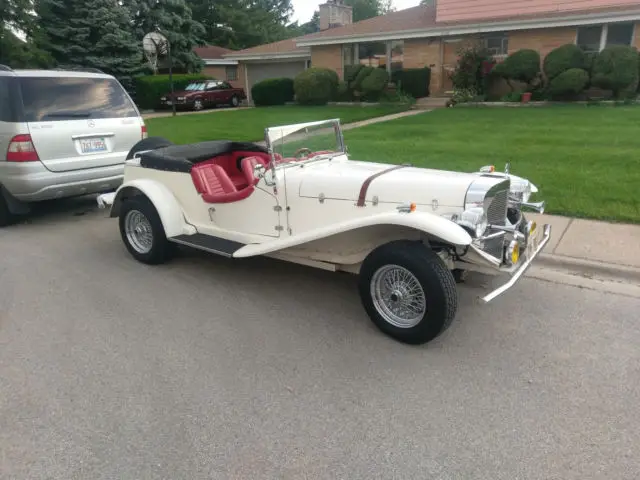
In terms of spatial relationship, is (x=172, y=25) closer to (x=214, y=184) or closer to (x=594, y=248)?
(x=214, y=184)

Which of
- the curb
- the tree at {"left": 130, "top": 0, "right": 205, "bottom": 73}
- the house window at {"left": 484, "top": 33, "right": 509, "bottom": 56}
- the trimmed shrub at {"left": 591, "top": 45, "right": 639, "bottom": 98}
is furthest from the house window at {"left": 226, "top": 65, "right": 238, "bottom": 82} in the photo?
the curb

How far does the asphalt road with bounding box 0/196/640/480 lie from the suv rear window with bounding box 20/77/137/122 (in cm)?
257

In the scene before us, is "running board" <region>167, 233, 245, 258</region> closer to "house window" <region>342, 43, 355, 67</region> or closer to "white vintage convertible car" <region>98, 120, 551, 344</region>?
"white vintage convertible car" <region>98, 120, 551, 344</region>

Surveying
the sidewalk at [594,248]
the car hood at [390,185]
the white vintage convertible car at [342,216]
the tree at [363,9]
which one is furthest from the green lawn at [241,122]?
the tree at [363,9]

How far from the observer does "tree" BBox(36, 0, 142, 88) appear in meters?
25.6

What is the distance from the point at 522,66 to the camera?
61.4 feet

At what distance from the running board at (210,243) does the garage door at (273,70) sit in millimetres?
25514

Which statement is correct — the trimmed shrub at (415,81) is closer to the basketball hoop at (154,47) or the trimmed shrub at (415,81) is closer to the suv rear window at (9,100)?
the basketball hoop at (154,47)

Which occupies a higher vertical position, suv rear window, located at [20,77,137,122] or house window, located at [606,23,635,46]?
house window, located at [606,23,635,46]

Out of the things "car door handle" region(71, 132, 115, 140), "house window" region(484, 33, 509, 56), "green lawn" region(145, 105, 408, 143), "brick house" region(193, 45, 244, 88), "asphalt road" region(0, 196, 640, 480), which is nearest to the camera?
"asphalt road" region(0, 196, 640, 480)

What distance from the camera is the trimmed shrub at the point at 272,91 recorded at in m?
24.6

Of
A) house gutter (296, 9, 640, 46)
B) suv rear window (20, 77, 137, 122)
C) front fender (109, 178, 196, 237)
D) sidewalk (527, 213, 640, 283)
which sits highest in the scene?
house gutter (296, 9, 640, 46)

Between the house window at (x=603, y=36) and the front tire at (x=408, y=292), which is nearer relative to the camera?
the front tire at (x=408, y=292)

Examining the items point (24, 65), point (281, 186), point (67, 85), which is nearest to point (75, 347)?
point (281, 186)
